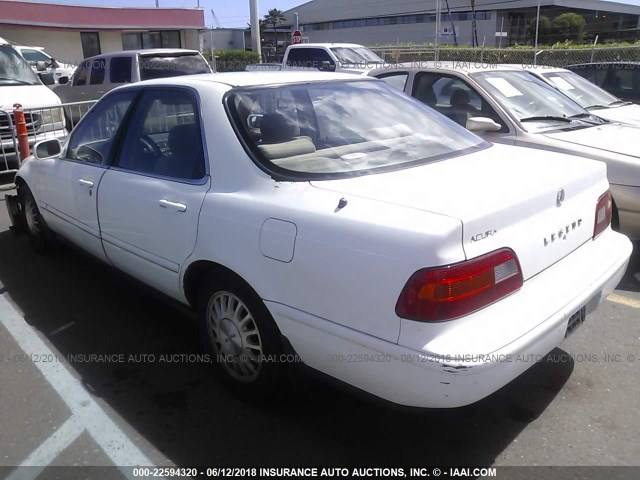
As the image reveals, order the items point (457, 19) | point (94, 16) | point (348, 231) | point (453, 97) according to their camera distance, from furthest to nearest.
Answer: point (457, 19) → point (94, 16) → point (453, 97) → point (348, 231)

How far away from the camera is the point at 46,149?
4871 mm

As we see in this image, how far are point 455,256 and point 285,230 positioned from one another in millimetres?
773

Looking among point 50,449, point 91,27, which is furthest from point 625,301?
point 91,27

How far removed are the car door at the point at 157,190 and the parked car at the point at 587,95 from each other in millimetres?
5225

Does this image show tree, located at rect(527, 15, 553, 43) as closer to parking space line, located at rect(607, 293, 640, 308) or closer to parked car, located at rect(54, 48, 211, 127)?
parked car, located at rect(54, 48, 211, 127)

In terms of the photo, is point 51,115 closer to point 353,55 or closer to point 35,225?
point 35,225

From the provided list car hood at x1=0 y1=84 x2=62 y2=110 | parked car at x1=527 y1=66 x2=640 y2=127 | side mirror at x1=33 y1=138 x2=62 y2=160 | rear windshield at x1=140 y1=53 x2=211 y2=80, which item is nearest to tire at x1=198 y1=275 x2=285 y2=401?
side mirror at x1=33 y1=138 x2=62 y2=160

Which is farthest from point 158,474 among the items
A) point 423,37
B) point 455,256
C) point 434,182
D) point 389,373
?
point 423,37

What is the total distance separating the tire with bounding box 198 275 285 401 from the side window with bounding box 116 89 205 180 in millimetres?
683

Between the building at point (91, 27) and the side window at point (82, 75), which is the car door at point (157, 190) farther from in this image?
the building at point (91, 27)

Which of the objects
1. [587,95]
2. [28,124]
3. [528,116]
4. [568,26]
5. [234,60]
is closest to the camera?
[528,116]

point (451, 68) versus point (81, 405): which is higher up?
point (451, 68)

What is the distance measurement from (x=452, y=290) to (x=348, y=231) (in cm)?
48

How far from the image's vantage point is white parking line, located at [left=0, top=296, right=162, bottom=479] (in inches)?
108
